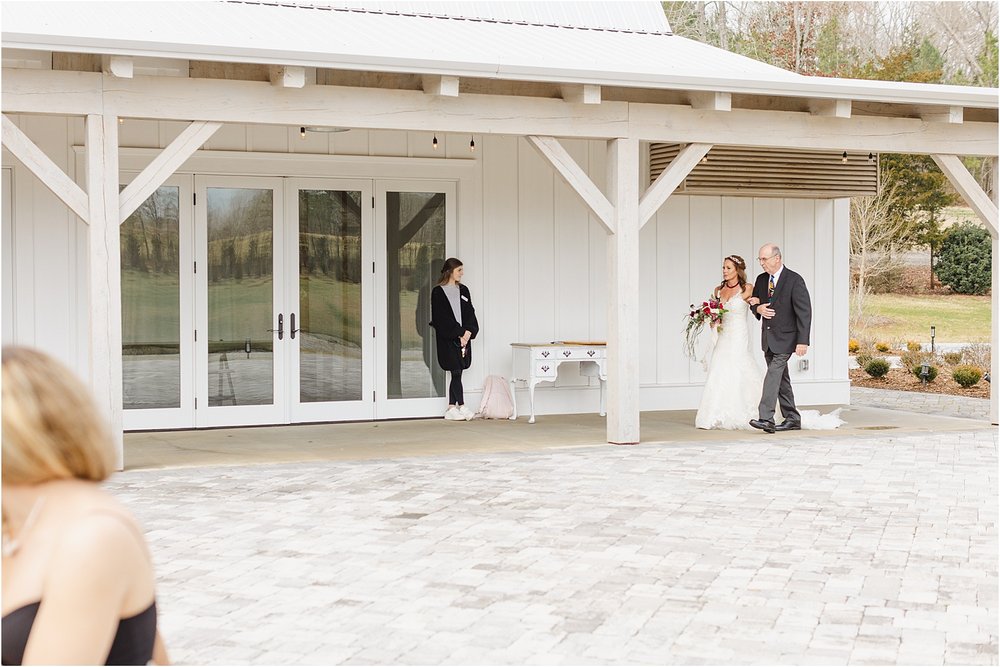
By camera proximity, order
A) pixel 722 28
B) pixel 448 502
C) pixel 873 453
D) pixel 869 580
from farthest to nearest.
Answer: pixel 722 28 < pixel 873 453 < pixel 448 502 < pixel 869 580

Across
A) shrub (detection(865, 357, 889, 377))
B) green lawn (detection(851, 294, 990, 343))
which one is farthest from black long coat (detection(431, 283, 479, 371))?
green lawn (detection(851, 294, 990, 343))

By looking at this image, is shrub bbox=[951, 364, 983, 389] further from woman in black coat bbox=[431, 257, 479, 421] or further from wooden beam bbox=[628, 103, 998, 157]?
woman in black coat bbox=[431, 257, 479, 421]

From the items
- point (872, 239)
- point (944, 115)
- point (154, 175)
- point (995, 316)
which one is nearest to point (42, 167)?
point (154, 175)

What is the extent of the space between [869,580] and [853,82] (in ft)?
18.3

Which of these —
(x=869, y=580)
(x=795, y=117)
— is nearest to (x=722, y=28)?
(x=795, y=117)

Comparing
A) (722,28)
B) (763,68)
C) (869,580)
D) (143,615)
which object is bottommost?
(869,580)

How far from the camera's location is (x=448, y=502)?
7.35 meters

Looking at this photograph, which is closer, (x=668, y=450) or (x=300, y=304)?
(x=668, y=450)

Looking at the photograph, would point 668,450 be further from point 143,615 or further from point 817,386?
point 143,615

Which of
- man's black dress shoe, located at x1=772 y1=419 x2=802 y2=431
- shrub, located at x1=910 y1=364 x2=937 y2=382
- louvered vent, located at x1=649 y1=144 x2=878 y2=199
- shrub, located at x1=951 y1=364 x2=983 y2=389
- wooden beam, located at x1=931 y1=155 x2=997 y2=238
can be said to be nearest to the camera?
wooden beam, located at x1=931 y1=155 x2=997 y2=238

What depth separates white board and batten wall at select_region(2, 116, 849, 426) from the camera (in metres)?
10.4

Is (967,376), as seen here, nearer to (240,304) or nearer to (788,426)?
(788,426)

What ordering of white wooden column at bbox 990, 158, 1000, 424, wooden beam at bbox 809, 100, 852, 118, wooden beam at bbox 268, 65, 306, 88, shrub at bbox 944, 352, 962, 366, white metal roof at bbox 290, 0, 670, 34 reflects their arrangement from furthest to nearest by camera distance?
shrub at bbox 944, 352, 962, 366, white metal roof at bbox 290, 0, 670, 34, white wooden column at bbox 990, 158, 1000, 424, wooden beam at bbox 809, 100, 852, 118, wooden beam at bbox 268, 65, 306, 88

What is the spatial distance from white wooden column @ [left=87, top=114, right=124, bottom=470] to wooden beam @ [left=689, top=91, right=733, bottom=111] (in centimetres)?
456
